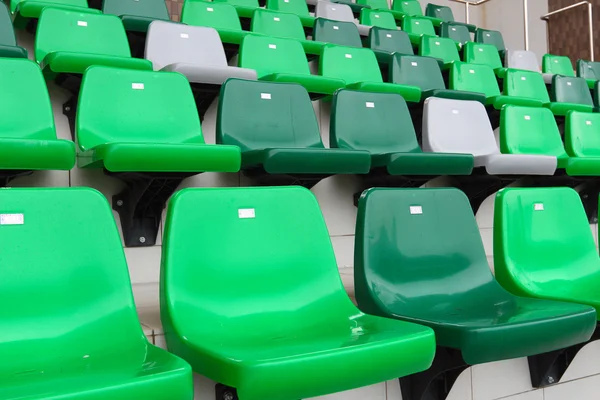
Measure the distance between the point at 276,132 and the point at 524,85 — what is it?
4.52 ft

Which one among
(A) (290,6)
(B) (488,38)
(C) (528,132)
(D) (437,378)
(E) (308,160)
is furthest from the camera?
(B) (488,38)

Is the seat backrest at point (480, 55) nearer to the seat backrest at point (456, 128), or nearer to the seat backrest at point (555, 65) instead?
the seat backrest at point (555, 65)

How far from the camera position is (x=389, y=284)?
896 mm

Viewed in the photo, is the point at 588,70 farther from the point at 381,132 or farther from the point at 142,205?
the point at 142,205

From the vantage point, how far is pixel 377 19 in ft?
10.5

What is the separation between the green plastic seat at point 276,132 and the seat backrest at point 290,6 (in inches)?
60.6

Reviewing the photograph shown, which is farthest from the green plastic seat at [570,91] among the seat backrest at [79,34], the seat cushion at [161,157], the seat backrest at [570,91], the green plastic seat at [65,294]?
the green plastic seat at [65,294]

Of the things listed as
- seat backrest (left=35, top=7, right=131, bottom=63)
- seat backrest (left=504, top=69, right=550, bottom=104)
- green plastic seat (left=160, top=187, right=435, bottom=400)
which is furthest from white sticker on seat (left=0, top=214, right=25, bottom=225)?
seat backrest (left=504, top=69, right=550, bottom=104)

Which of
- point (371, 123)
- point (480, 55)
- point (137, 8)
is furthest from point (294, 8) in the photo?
point (371, 123)

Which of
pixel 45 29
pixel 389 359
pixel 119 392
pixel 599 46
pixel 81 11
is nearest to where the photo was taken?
pixel 119 392

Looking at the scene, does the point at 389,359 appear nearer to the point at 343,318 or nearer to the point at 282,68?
the point at 343,318

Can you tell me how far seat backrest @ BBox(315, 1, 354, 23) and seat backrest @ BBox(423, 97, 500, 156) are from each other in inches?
59.7

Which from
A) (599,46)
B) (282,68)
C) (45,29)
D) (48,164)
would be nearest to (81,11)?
(45,29)

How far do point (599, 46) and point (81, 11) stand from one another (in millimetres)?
3889
